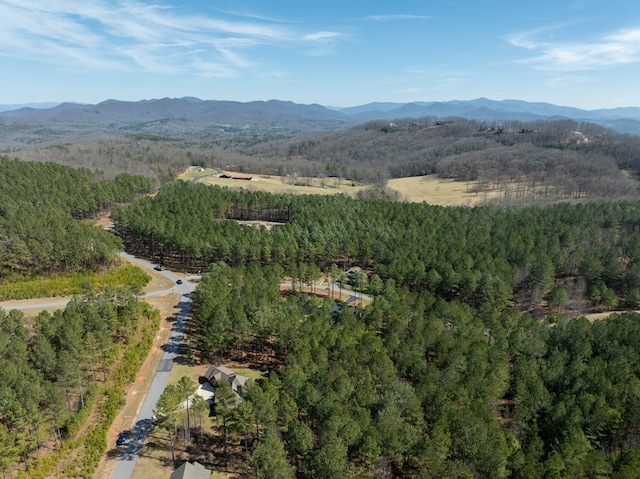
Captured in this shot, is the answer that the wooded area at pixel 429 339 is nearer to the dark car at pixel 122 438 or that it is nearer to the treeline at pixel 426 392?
the treeline at pixel 426 392

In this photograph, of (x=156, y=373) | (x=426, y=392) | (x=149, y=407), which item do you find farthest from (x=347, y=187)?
(x=149, y=407)

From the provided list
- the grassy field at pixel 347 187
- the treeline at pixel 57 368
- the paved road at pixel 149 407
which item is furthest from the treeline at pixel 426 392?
the grassy field at pixel 347 187

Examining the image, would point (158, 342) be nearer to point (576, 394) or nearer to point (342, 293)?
point (342, 293)

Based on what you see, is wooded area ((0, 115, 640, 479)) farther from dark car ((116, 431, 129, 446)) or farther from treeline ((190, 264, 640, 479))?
dark car ((116, 431, 129, 446))

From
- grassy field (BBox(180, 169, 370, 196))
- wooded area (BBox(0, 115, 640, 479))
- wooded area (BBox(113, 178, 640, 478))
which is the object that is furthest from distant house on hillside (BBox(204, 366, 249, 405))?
grassy field (BBox(180, 169, 370, 196))

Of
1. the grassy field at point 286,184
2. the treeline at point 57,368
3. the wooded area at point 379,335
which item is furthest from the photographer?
the grassy field at point 286,184

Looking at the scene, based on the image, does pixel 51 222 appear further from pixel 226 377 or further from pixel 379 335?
pixel 379 335
